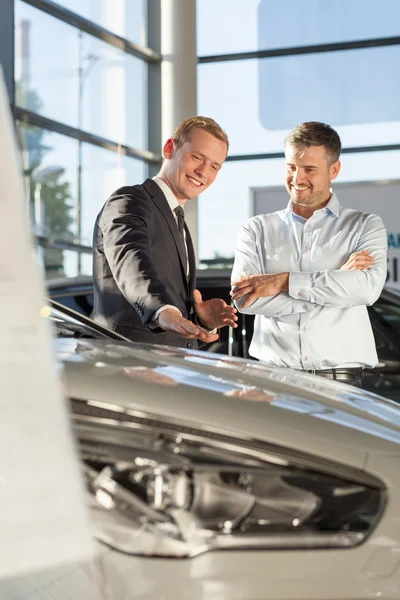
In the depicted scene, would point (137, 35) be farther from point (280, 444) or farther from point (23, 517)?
point (23, 517)

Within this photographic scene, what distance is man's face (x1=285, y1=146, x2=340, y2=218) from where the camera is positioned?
317 cm

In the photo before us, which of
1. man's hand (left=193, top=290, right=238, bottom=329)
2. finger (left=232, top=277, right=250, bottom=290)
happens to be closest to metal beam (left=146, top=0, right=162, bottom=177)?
finger (left=232, top=277, right=250, bottom=290)

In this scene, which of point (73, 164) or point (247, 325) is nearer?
point (247, 325)

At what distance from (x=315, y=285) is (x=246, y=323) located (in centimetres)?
162

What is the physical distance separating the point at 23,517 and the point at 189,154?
2564mm

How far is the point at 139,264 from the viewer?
2693mm

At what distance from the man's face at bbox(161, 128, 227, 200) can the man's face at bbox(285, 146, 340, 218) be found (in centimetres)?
28

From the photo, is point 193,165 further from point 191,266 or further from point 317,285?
point 317,285

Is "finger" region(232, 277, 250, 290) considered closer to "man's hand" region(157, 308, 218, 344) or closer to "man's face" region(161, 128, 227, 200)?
"man's face" region(161, 128, 227, 200)

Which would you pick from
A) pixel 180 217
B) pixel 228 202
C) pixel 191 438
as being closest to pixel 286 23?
pixel 228 202

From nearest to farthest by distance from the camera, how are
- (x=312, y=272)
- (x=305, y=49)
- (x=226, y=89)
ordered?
(x=312, y=272) → (x=305, y=49) → (x=226, y=89)

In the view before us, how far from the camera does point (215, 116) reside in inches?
503

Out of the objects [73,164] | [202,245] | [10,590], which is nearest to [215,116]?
[202,245]

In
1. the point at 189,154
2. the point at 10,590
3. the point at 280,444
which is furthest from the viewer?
the point at 189,154
